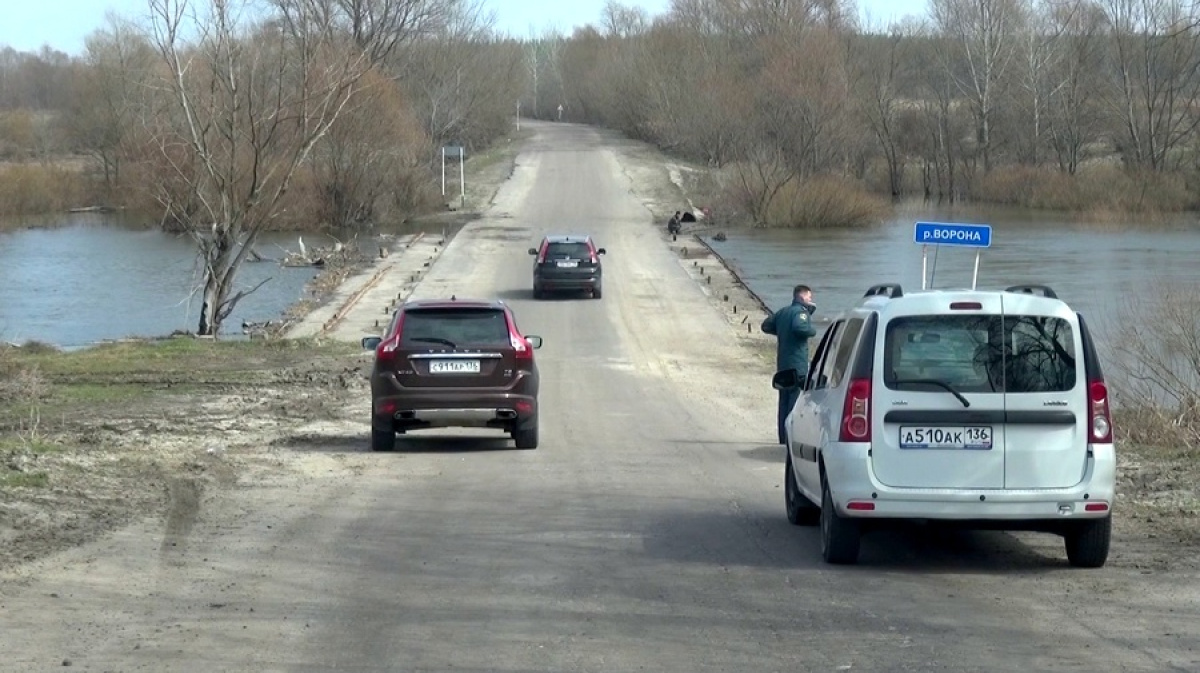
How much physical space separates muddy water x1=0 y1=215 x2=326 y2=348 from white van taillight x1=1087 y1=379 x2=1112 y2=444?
94.4 ft

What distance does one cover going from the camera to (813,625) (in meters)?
7.73

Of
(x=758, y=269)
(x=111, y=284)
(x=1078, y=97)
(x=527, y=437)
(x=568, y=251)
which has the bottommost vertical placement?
(x=111, y=284)

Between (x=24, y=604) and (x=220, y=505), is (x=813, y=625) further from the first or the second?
(x=220, y=505)

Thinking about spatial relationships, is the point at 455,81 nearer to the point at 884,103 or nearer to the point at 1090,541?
the point at 884,103

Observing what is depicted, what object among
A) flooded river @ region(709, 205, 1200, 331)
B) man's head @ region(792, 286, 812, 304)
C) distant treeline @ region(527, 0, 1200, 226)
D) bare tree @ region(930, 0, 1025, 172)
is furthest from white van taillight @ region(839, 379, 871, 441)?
bare tree @ region(930, 0, 1025, 172)

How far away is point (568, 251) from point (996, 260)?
20.0 meters

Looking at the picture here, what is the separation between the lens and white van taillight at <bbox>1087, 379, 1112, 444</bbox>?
8906 mm

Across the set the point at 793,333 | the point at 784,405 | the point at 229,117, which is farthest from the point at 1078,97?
the point at 784,405

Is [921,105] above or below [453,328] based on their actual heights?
above

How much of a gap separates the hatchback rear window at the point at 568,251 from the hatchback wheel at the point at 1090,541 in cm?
2992

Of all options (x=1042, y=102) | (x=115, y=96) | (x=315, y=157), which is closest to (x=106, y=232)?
(x=315, y=157)

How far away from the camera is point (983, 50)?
91938 mm

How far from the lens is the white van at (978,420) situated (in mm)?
8906

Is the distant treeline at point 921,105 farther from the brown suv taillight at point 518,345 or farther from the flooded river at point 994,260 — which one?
the brown suv taillight at point 518,345
